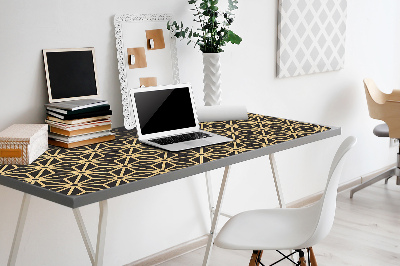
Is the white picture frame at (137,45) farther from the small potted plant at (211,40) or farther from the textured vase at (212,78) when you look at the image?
the textured vase at (212,78)

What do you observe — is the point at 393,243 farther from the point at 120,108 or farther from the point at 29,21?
the point at 29,21

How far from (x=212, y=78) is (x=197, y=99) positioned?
1.00 ft

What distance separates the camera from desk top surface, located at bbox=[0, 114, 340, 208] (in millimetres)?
1826

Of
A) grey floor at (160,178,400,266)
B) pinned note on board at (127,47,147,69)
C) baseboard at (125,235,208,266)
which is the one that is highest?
pinned note on board at (127,47,147,69)

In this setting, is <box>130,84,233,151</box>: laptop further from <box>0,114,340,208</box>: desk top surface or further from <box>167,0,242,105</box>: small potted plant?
<box>167,0,242,105</box>: small potted plant

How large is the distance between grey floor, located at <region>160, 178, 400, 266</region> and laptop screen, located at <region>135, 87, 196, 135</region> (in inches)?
36.8

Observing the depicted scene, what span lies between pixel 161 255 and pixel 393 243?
130 centimetres

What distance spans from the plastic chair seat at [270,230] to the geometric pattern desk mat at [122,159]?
10.5 inches

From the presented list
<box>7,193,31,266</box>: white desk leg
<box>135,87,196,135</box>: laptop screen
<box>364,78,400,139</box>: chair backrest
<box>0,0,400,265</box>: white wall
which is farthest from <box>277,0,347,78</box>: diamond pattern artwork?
<box>7,193,31,266</box>: white desk leg

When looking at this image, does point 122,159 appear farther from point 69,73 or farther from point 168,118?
point 69,73

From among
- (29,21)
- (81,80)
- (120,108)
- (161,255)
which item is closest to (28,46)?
(29,21)

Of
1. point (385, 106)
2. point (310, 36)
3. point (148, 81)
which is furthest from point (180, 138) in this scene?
point (385, 106)

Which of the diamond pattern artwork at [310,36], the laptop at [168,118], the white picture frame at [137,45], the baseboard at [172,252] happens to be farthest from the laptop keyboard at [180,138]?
the diamond pattern artwork at [310,36]

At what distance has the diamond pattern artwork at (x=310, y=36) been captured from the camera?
3.55 metres
